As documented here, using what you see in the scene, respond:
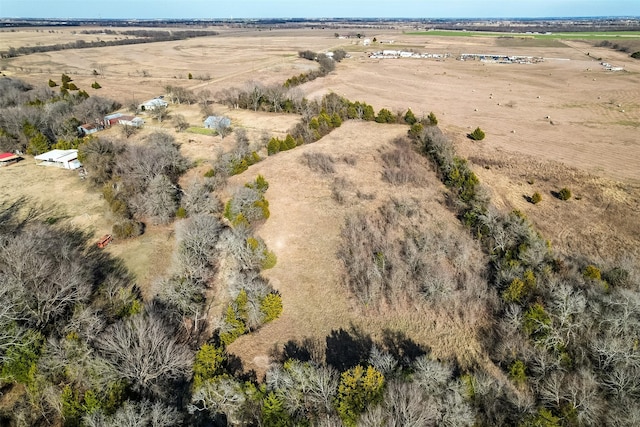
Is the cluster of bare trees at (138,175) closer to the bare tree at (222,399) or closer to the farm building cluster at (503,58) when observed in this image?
the bare tree at (222,399)

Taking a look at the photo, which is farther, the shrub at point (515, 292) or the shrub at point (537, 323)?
the shrub at point (515, 292)

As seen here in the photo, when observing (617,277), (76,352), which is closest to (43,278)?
(76,352)

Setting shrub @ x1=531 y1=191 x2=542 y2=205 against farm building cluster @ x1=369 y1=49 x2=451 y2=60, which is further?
farm building cluster @ x1=369 y1=49 x2=451 y2=60

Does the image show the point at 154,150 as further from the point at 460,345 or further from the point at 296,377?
the point at 460,345

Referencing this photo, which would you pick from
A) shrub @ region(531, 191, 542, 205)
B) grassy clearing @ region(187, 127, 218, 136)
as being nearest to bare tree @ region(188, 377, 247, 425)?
shrub @ region(531, 191, 542, 205)

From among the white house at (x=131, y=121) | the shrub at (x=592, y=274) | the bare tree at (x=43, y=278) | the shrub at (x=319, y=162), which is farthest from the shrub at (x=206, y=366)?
the white house at (x=131, y=121)

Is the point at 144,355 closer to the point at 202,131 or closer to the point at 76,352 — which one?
the point at 76,352

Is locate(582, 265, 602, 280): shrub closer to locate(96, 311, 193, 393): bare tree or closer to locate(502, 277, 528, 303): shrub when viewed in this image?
locate(502, 277, 528, 303): shrub
